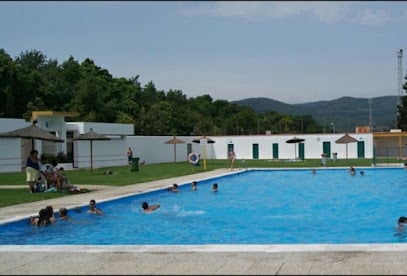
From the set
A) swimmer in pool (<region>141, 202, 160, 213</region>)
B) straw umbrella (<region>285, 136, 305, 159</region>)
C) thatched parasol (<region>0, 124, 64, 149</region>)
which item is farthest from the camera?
straw umbrella (<region>285, 136, 305, 159</region>)

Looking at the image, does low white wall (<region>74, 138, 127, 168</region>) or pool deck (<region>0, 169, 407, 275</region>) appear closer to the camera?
pool deck (<region>0, 169, 407, 275</region>)

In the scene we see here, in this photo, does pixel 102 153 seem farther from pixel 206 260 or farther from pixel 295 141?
pixel 206 260

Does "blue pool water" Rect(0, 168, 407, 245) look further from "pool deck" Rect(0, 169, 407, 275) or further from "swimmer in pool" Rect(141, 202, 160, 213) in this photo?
"pool deck" Rect(0, 169, 407, 275)

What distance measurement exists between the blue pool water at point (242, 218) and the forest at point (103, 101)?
2473 cm

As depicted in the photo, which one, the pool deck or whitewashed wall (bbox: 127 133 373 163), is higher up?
whitewashed wall (bbox: 127 133 373 163)

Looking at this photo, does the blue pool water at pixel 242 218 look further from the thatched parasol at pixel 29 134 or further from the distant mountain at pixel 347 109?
the distant mountain at pixel 347 109

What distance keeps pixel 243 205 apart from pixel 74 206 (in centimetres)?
573

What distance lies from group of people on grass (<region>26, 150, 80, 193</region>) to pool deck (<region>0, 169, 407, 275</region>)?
8.51 m

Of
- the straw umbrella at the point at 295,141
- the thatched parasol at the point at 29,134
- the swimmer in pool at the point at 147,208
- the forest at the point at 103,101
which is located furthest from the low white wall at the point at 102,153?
the swimmer in pool at the point at 147,208

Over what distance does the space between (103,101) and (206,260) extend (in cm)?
5209

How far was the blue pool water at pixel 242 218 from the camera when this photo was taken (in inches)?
413

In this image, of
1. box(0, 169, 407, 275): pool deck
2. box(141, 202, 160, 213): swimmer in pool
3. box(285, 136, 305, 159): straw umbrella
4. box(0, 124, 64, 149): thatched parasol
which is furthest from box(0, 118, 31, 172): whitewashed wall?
box(0, 169, 407, 275): pool deck

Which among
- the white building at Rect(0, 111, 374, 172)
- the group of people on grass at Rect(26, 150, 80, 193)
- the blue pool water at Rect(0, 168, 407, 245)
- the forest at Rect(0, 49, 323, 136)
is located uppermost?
the forest at Rect(0, 49, 323, 136)

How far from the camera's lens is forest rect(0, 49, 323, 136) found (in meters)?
46.0
